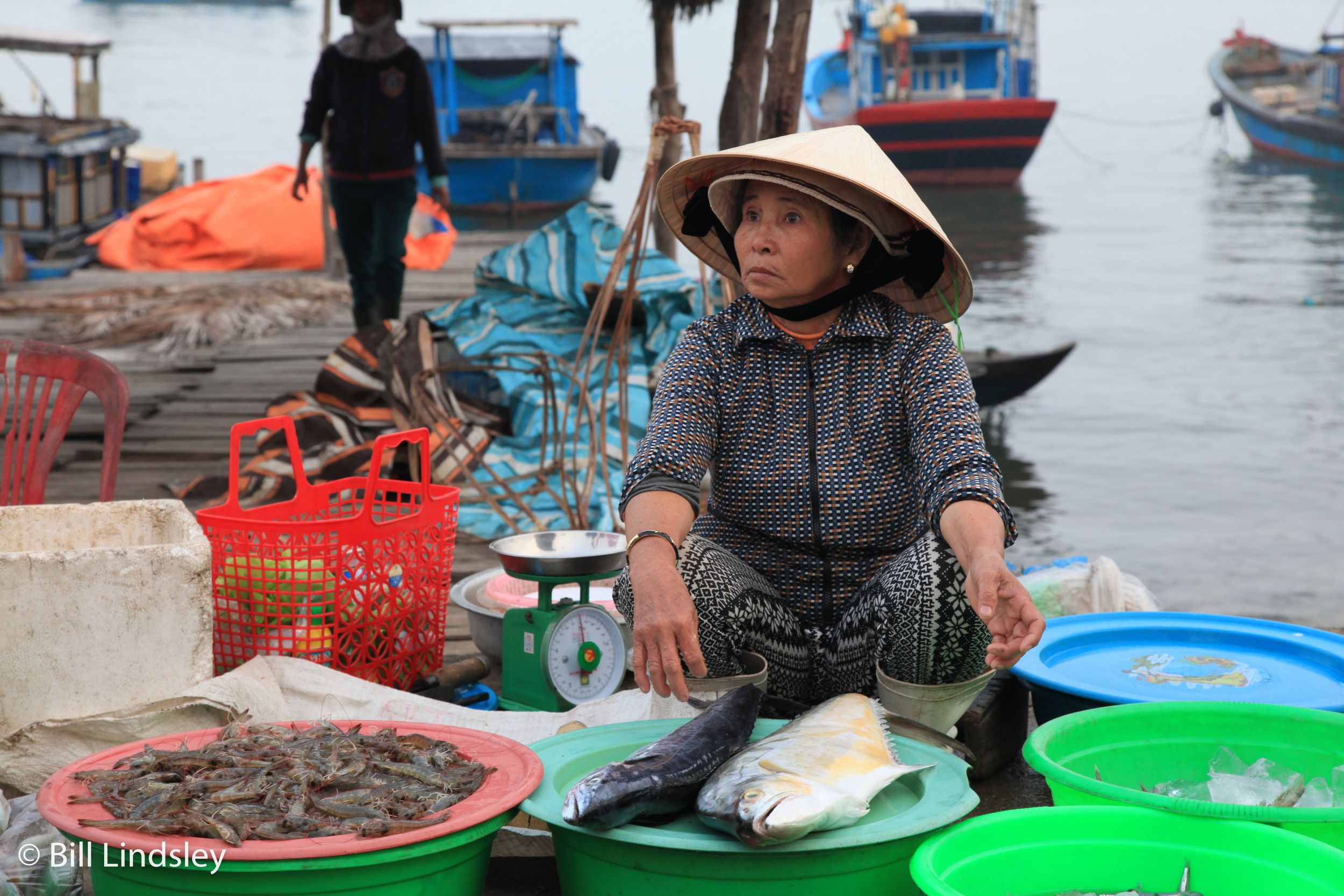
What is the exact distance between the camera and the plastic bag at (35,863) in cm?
151

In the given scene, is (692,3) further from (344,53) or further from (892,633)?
(892,633)

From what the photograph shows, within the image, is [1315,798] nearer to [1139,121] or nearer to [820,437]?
[820,437]

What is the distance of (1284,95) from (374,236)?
3479 cm

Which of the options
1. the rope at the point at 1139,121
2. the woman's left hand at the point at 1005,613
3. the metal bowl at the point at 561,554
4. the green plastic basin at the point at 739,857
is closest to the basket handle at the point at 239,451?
the metal bowl at the point at 561,554

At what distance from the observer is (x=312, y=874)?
133 centimetres

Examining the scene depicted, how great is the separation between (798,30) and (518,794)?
3.00 m

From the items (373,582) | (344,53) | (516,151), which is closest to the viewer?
(373,582)

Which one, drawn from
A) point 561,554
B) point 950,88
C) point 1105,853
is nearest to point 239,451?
point 561,554

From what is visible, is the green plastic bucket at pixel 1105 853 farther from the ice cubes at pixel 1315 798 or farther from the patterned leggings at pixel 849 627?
the patterned leggings at pixel 849 627

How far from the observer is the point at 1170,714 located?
181cm

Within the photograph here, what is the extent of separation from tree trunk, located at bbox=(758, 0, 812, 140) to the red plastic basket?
2006 millimetres

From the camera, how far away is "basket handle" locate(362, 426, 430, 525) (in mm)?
2234

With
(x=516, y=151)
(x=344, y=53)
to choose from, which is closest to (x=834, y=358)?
(x=344, y=53)

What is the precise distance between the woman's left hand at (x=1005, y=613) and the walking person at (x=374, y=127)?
392cm
